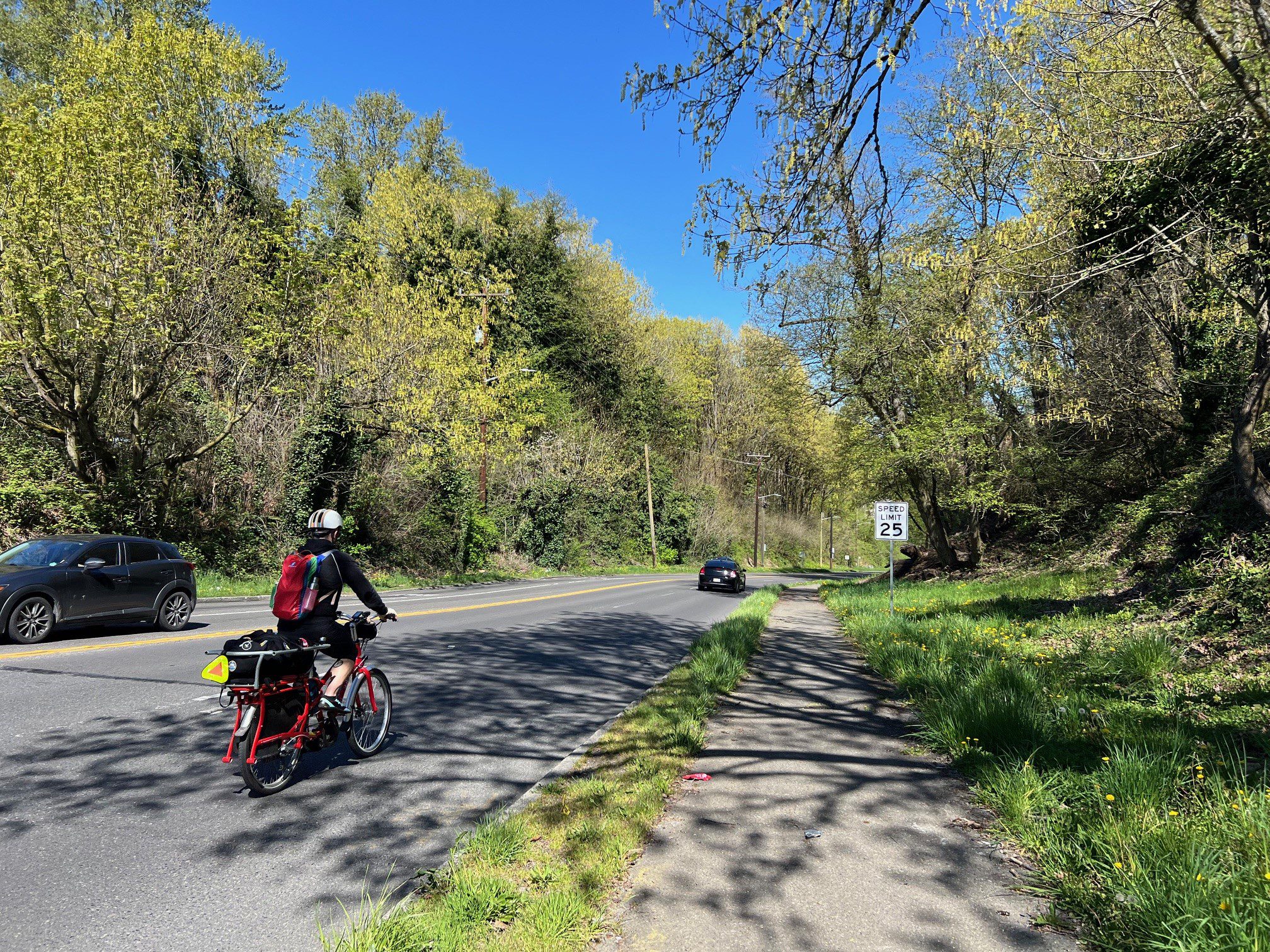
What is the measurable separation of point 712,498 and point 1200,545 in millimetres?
47307

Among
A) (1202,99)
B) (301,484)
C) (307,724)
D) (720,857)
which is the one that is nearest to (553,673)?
Result: (307,724)

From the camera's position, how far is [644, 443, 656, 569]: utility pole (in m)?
50.3

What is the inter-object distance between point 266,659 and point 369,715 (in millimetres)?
1364

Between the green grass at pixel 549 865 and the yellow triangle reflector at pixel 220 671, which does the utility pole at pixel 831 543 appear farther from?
the yellow triangle reflector at pixel 220 671

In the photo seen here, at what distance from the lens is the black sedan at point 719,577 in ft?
96.8

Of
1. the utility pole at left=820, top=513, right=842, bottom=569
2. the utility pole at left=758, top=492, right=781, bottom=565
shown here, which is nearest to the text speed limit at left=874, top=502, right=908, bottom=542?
the utility pole at left=758, top=492, right=781, bottom=565

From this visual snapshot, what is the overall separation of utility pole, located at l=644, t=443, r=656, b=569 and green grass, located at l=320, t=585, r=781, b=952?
4387 centimetres

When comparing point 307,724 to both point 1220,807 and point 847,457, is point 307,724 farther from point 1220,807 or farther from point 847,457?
point 847,457

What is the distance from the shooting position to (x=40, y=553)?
10.5 m

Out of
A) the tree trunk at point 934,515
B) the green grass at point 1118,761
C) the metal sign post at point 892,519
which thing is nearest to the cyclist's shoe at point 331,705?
the green grass at point 1118,761

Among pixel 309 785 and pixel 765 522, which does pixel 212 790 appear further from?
pixel 765 522

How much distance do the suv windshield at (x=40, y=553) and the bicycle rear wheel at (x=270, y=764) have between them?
766 cm

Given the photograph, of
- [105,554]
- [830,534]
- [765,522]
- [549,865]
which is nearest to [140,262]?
[105,554]

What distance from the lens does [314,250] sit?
20.4 meters
